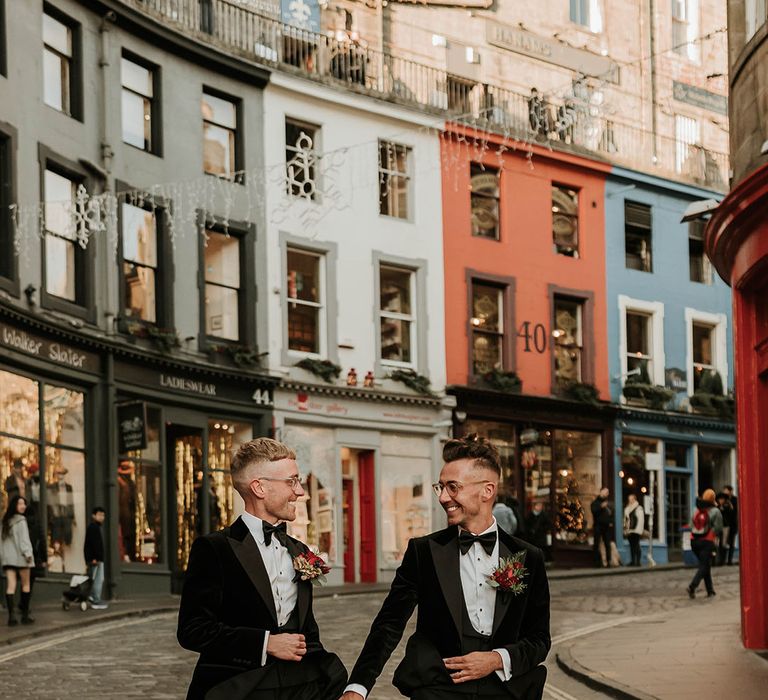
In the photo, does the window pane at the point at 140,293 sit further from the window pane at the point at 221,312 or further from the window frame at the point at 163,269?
the window pane at the point at 221,312

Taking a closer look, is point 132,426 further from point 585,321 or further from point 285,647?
point 285,647

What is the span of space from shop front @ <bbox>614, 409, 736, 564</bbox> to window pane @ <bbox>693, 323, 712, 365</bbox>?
1654 millimetres

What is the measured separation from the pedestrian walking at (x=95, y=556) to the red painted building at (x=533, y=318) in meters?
12.6

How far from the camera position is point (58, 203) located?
25500mm

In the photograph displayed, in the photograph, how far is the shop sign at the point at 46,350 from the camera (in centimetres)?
2355

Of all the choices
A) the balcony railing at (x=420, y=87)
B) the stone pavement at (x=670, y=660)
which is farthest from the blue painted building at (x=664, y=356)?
the stone pavement at (x=670, y=660)

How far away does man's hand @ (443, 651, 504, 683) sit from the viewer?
20.0 ft

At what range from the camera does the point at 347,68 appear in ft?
111

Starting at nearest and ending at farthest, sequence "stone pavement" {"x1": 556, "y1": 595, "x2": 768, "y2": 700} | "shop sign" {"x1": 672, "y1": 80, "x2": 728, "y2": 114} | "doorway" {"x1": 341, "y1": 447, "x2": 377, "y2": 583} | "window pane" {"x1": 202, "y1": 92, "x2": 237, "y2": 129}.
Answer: "stone pavement" {"x1": 556, "y1": 595, "x2": 768, "y2": 700} → "window pane" {"x1": 202, "y1": 92, "x2": 237, "y2": 129} → "doorway" {"x1": 341, "y1": 447, "x2": 377, "y2": 583} → "shop sign" {"x1": 672, "y1": 80, "x2": 728, "y2": 114}

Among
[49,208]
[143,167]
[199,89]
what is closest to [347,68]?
[199,89]

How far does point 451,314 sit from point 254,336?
5738 millimetres

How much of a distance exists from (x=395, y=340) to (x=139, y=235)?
298 inches

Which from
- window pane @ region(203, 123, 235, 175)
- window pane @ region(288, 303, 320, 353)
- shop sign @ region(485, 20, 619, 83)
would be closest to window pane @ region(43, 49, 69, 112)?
window pane @ region(203, 123, 235, 175)

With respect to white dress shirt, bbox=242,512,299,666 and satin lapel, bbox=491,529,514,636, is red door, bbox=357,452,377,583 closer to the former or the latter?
white dress shirt, bbox=242,512,299,666
